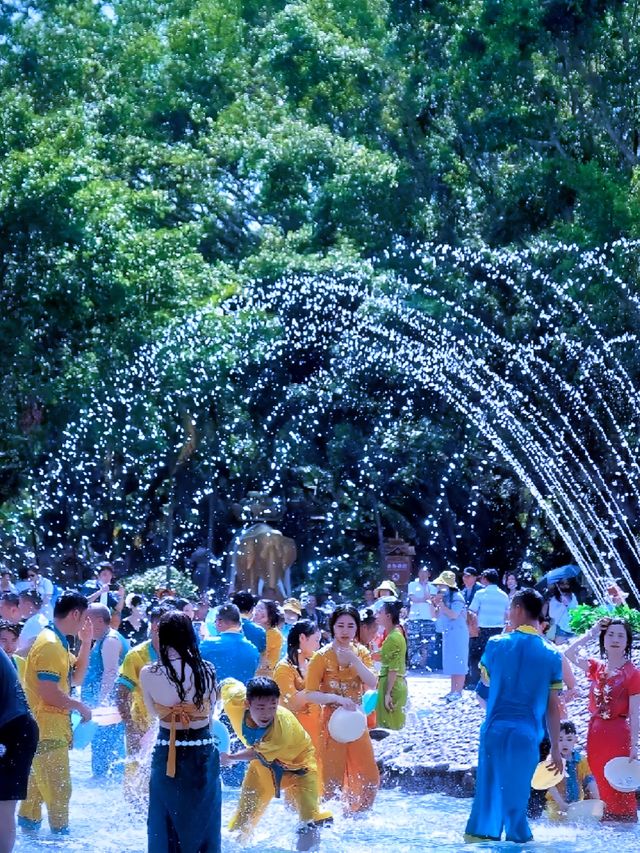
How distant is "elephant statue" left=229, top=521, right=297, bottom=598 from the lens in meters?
24.7

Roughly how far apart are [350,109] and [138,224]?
236 inches

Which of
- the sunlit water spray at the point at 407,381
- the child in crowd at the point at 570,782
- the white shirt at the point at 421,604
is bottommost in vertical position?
the child in crowd at the point at 570,782

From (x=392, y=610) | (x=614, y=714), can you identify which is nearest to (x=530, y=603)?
(x=614, y=714)

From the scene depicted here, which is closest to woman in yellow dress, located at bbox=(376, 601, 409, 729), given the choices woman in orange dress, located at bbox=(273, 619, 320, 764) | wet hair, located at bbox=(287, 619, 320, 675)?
woman in orange dress, located at bbox=(273, 619, 320, 764)

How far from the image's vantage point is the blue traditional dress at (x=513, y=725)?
7512mm

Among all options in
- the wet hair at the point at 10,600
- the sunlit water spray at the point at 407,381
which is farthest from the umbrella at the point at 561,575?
the wet hair at the point at 10,600

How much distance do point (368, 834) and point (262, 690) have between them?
177 cm

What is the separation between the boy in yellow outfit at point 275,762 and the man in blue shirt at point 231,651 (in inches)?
69.2

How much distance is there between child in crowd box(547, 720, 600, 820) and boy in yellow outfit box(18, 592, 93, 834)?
2.86 m

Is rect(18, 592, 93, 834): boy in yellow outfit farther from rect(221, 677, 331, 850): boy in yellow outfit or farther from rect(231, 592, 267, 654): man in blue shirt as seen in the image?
rect(231, 592, 267, 654): man in blue shirt

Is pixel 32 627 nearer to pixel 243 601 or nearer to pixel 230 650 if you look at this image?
pixel 243 601

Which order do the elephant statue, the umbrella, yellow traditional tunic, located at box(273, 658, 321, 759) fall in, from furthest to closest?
the elephant statue
the umbrella
yellow traditional tunic, located at box(273, 658, 321, 759)

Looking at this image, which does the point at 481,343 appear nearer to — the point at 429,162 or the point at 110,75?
the point at 429,162

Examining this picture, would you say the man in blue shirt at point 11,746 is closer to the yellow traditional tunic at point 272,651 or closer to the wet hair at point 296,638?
the wet hair at point 296,638
